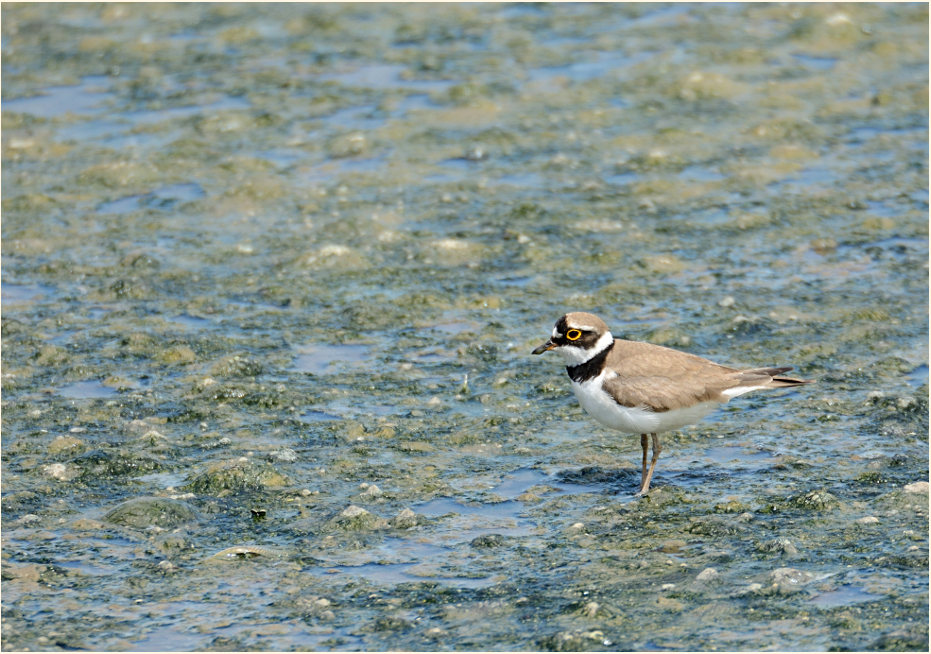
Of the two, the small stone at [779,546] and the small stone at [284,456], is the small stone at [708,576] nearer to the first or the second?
the small stone at [779,546]

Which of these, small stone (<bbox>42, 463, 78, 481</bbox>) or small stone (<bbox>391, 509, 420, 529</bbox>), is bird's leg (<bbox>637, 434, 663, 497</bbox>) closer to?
small stone (<bbox>391, 509, 420, 529</bbox>)

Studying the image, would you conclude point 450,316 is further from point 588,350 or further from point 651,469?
point 651,469

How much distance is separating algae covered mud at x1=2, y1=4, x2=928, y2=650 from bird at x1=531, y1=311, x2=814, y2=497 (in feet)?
1.63

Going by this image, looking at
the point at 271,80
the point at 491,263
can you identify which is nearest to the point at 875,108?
the point at 491,263

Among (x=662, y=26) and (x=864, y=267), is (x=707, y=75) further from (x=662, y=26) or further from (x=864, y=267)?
(x=864, y=267)

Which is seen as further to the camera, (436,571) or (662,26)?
(662,26)

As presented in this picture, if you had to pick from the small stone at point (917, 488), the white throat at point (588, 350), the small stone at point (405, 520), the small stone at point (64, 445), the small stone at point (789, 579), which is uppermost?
the white throat at point (588, 350)

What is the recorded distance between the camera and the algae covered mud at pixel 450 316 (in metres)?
6.87

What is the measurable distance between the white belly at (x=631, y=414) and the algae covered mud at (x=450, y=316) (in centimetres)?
45

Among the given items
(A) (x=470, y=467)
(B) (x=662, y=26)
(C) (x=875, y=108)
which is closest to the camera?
(A) (x=470, y=467)

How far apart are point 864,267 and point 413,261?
393cm

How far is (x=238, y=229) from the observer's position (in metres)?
12.1

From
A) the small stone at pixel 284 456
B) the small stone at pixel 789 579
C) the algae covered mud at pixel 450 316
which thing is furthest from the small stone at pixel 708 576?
the small stone at pixel 284 456

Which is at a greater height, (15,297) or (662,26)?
(662,26)
